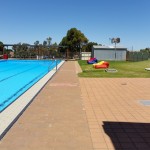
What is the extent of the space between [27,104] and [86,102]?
5.95 feet

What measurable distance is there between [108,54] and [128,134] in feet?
135

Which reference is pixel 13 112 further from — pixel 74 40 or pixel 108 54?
pixel 74 40

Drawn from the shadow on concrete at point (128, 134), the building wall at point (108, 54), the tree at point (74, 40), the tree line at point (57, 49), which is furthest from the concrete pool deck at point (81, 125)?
the tree at point (74, 40)

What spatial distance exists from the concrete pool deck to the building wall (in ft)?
120

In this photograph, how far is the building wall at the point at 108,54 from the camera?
45209 mm

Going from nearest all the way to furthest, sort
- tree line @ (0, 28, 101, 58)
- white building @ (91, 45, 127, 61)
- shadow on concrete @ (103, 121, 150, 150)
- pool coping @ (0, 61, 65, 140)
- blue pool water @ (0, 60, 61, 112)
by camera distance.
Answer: shadow on concrete @ (103, 121, 150, 150) < pool coping @ (0, 61, 65, 140) < blue pool water @ (0, 60, 61, 112) < white building @ (91, 45, 127, 61) < tree line @ (0, 28, 101, 58)

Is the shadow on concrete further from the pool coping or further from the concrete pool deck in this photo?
the pool coping

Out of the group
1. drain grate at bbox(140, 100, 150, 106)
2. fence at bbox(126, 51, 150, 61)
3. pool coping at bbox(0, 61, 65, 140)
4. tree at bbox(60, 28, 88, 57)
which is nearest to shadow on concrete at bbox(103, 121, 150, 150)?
pool coping at bbox(0, 61, 65, 140)

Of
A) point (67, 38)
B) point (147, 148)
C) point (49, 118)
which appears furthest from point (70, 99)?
point (67, 38)

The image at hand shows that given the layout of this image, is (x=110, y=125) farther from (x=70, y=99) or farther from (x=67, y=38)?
(x=67, y=38)

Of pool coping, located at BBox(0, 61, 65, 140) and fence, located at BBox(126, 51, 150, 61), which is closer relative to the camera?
pool coping, located at BBox(0, 61, 65, 140)

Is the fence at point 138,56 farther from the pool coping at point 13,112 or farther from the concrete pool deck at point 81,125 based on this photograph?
the pool coping at point 13,112

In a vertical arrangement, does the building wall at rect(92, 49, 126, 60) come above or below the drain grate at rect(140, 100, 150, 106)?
above

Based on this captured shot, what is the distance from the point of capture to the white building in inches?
1779
